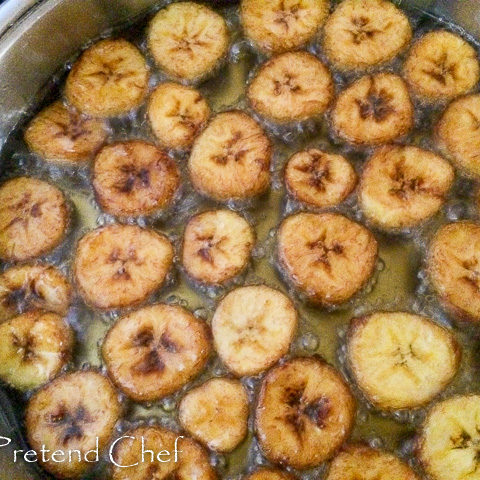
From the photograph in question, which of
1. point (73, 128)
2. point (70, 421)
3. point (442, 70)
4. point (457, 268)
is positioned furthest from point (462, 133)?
point (70, 421)

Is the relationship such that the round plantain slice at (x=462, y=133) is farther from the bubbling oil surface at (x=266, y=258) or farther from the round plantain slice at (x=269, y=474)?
the round plantain slice at (x=269, y=474)

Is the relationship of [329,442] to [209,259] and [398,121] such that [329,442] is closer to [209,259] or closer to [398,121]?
[209,259]

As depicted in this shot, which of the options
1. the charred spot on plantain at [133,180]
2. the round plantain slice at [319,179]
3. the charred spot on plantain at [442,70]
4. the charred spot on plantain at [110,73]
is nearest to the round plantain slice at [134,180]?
the charred spot on plantain at [133,180]

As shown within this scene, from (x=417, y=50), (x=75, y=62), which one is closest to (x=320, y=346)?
(x=417, y=50)

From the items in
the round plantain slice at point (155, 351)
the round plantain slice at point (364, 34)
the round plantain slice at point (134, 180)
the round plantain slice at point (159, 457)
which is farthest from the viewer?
the round plantain slice at point (364, 34)

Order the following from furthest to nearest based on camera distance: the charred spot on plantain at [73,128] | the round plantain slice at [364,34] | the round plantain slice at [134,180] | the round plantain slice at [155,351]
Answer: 1. the round plantain slice at [364,34]
2. the charred spot on plantain at [73,128]
3. the round plantain slice at [134,180]
4. the round plantain slice at [155,351]

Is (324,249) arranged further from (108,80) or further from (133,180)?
(108,80)
